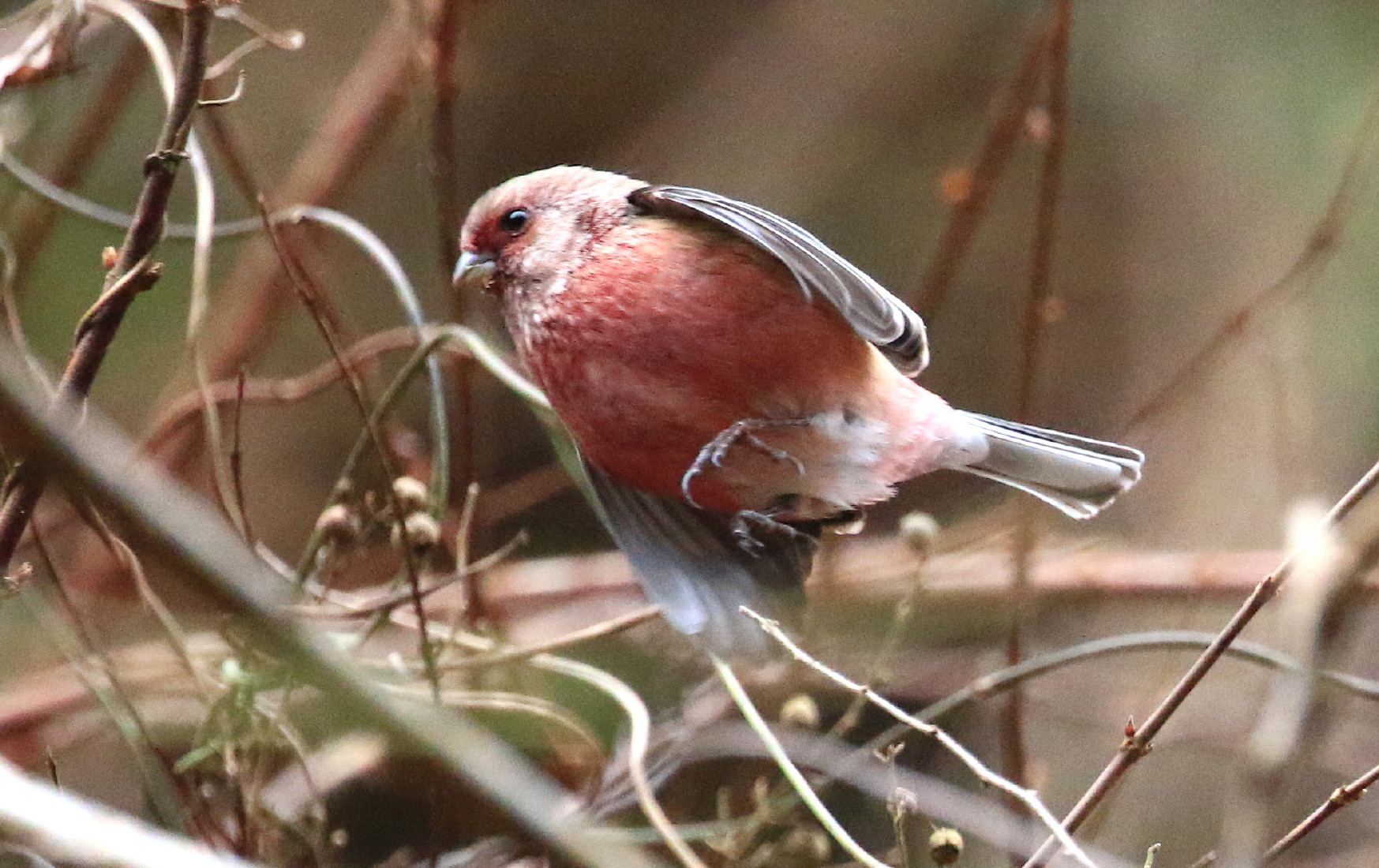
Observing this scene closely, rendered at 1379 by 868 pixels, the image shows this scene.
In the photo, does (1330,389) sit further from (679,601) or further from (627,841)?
(627,841)

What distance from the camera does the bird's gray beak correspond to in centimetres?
269

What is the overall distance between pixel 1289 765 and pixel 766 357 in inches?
47.9

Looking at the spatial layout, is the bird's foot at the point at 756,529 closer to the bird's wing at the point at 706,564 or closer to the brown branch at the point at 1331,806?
the bird's wing at the point at 706,564

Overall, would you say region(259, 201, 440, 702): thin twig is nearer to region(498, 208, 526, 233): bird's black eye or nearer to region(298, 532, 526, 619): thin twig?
region(298, 532, 526, 619): thin twig

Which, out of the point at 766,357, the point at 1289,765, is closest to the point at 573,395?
the point at 766,357

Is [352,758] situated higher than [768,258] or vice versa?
[768,258]

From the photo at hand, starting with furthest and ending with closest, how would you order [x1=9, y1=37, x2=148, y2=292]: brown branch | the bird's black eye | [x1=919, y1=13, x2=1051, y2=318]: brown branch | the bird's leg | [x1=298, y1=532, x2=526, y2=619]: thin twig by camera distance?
[x1=9, y1=37, x2=148, y2=292]: brown branch < [x1=919, y1=13, x2=1051, y2=318]: brown branch < the bird's black eye < the bird's leg < [x1=298, y1=532, x2=526, y2=619]: thin twig

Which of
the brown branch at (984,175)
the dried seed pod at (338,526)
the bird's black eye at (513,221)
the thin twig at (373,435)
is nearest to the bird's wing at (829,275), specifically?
the bird's black eye at (513,221)

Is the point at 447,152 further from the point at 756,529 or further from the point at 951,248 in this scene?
the point at 951,248

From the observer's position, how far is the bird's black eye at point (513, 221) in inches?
106

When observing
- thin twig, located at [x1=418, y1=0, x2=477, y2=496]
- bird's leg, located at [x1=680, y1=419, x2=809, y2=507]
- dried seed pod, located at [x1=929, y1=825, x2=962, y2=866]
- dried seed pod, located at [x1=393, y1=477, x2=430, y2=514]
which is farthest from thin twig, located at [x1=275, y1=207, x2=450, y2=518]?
dried seed pod, located at [x1=929, y1=825, x2=962, y2=866]

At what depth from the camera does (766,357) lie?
7.77 feet

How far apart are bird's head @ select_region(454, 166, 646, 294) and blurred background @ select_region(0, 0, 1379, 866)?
0.59 m

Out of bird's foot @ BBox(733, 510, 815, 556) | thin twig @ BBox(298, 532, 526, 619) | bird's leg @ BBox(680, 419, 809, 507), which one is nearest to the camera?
thin twig @ BBox(298, 532, 526, 619)
